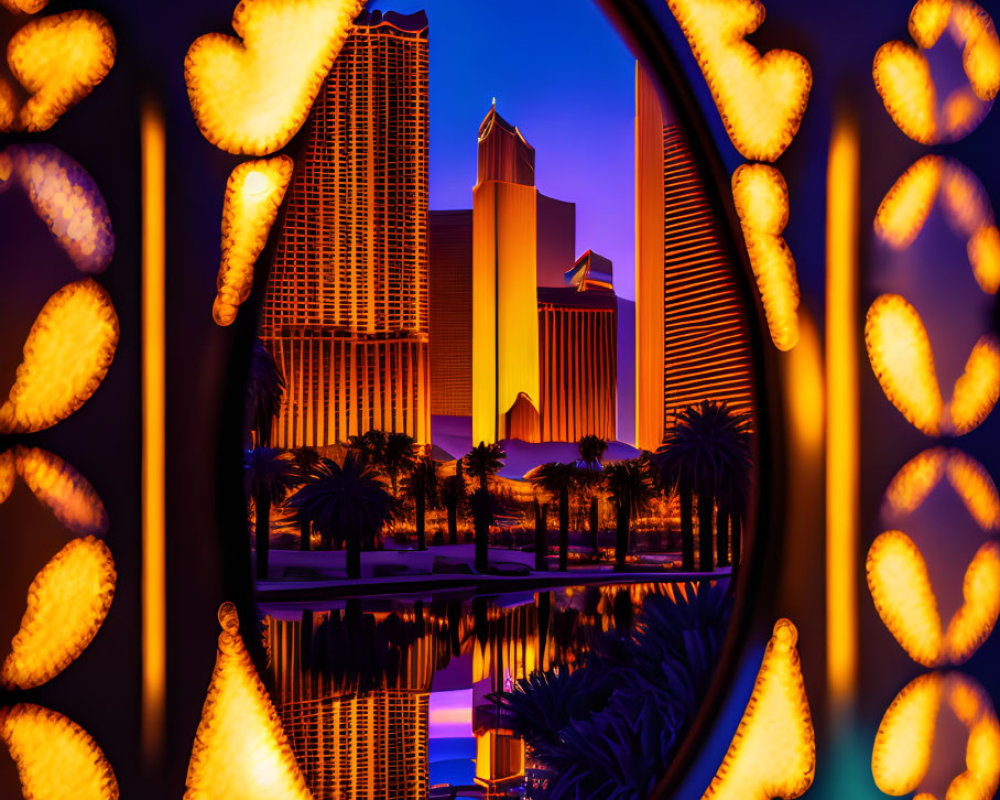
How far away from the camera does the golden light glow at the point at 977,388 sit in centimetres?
142

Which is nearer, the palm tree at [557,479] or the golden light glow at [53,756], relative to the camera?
the golden light glow at [53,756]

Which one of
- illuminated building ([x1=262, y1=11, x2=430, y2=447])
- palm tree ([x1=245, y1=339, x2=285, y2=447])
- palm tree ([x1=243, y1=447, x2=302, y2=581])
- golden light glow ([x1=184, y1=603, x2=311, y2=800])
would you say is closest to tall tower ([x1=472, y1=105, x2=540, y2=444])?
illuminated building ([x1=262, y1=11, x2=430, y2=447])

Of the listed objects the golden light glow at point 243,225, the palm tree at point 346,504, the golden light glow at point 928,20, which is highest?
the golden light glow at point 928,20

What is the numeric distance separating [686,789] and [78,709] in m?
1.06

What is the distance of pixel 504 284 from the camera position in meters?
11.7

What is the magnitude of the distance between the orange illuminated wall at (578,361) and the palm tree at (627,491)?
2166 mm

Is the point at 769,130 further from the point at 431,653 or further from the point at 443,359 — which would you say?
the point at 443,359

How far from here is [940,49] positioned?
140 cm

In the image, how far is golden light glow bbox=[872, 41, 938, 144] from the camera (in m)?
1.36

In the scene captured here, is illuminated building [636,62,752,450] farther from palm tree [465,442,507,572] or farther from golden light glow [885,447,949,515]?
golden light glow [885,447,949,515]

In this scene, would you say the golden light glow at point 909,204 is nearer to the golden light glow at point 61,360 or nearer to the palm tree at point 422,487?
the golden light glow at point 61,360

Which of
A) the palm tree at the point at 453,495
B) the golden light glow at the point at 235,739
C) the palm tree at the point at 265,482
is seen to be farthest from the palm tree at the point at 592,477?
the golden light glow at the point at 235,739

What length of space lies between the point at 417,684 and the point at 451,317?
22.6ft

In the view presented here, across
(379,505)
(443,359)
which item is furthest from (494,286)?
(379,505)
